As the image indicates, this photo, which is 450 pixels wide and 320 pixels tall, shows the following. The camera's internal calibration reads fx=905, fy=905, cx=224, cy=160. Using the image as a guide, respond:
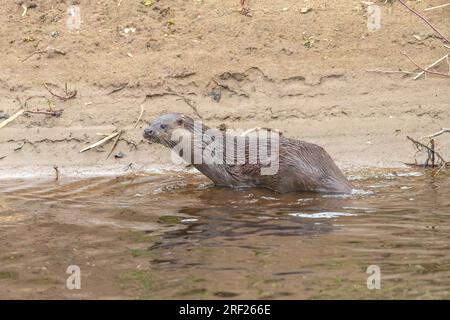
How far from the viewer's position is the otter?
6.66 m

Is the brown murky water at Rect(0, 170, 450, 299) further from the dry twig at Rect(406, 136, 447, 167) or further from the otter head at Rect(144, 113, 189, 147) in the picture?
the otter head at Rect(144, 113, 189, 147)

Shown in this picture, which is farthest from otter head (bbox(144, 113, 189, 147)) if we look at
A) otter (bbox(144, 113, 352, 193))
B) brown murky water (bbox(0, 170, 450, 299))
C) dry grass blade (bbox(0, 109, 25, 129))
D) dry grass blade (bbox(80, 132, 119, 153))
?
dry grass blade (bbox(0, 109, 25, 129))

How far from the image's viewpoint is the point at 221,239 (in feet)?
17.7

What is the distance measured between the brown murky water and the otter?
110 mm

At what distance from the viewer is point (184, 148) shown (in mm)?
6984

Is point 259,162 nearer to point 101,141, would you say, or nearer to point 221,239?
point 221,239

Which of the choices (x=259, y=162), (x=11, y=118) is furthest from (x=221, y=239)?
(x=11, y=118)

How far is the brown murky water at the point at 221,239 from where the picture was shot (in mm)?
4527

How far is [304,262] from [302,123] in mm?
3308

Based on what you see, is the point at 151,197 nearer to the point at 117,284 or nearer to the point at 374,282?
the point at 117,284

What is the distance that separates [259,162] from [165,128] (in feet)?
2.51
